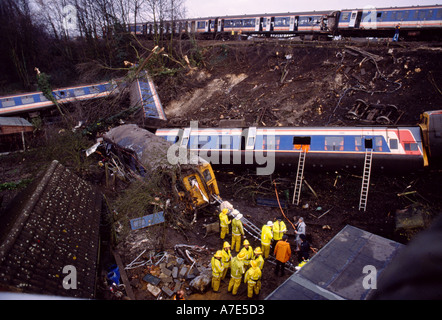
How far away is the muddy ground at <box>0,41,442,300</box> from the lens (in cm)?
1145

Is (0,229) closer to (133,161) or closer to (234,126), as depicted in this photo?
(133,161)

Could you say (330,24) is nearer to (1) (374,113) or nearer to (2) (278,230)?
(1) (374,113)

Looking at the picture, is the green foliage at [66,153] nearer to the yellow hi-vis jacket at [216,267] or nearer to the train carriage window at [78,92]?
the train carriage window at [78,92]

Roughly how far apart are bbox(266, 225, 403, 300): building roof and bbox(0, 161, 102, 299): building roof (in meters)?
4.60

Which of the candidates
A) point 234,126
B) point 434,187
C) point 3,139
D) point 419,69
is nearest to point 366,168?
point 434,187

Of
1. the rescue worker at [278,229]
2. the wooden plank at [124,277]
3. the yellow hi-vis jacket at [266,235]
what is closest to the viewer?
the wooden plank at [124,277]

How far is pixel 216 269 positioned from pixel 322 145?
8.50 meters

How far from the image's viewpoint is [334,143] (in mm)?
13164

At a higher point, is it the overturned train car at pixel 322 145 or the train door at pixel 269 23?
the train door at pixel 269 23

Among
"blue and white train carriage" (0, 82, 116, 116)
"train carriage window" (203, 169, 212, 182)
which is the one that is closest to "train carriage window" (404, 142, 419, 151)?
"train carriage window" (203, 169, 212, 182)

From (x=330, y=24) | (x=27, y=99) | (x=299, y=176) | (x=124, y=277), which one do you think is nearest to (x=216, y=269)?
(x=124, y=277)

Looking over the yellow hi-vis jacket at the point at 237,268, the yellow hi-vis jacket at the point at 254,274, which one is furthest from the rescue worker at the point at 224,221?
the yellow hi-vis jacket at the point at 254,274

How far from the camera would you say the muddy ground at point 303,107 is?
37.6ft

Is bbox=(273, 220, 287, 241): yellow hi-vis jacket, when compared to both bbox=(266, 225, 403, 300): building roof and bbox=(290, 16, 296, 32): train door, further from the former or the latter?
bbox=(290, 16, 296, 32): train door
